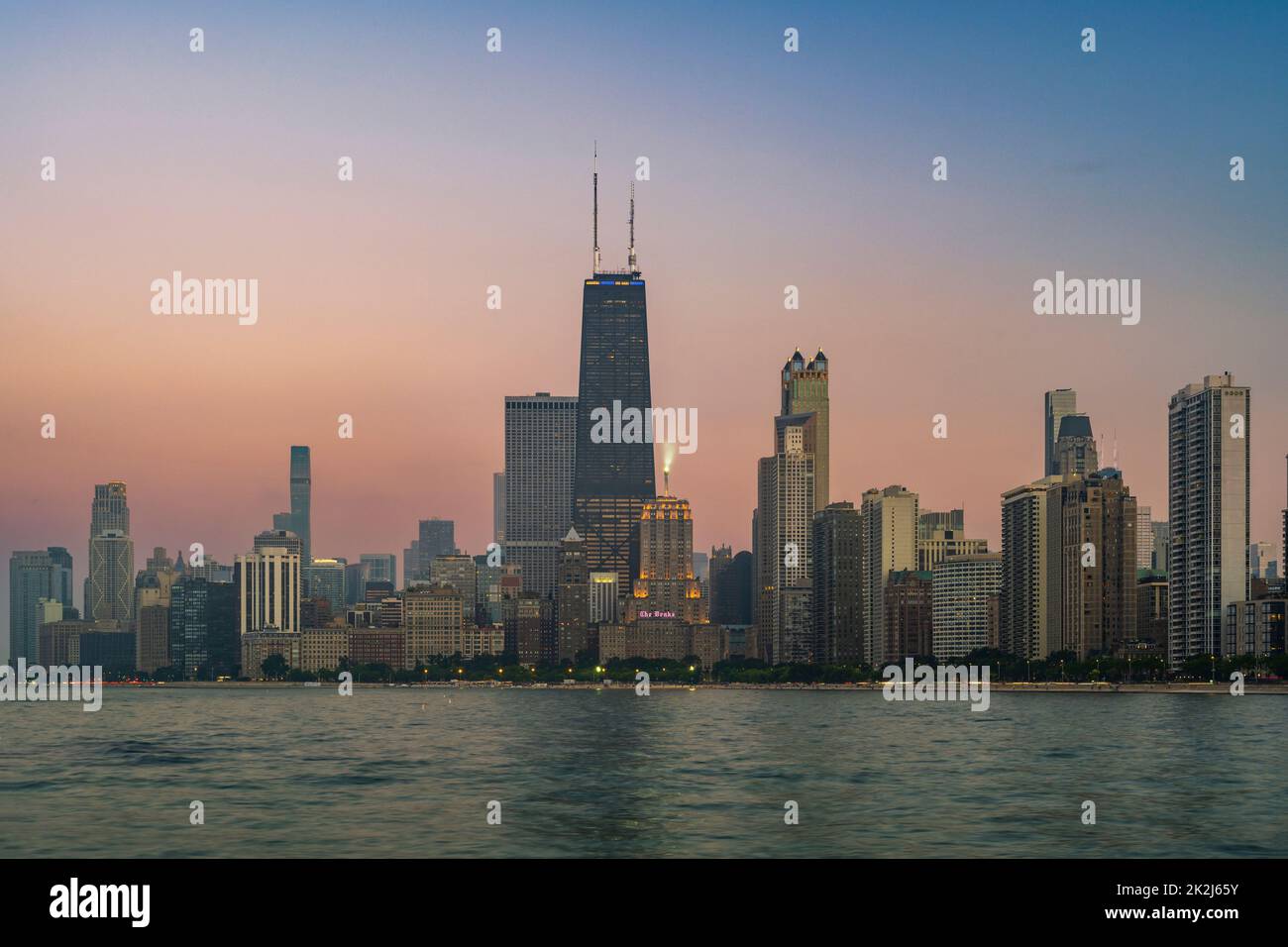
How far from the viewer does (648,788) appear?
58.8 m

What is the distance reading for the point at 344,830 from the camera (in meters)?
43.1

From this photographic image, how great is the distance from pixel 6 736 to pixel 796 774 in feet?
207

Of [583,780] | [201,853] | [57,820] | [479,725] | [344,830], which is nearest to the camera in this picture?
[201,853]

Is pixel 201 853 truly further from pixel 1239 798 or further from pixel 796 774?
pixel 1239 798

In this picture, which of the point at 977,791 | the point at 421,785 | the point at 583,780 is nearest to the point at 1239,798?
the point at 977,791

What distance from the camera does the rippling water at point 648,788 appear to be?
1626 inches

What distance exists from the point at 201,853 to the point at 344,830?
5.23 meters


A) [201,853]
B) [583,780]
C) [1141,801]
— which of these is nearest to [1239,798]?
[1141,801]

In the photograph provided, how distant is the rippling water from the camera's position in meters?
41.3
